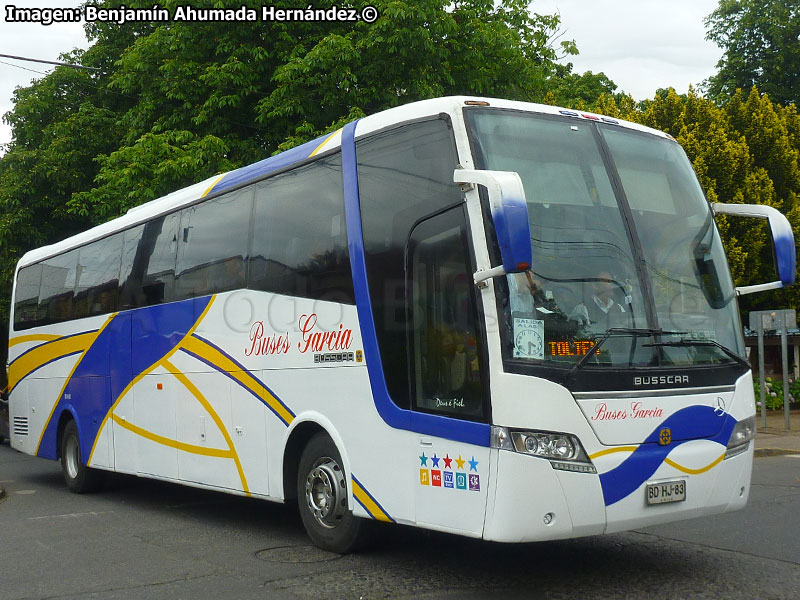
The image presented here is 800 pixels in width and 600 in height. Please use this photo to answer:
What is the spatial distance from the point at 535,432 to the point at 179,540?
451 centimetres

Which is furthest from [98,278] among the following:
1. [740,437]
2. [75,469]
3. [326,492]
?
[740,437]

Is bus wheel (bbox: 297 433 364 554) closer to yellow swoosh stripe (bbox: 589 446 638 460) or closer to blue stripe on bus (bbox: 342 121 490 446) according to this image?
blue stripe on bus (bbox: 342 121 490 446)

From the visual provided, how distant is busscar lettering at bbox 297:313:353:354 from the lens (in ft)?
25.8

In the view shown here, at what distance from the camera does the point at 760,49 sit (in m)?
38.2

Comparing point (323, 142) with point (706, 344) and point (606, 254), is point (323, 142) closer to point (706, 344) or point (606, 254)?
point (606, 254)

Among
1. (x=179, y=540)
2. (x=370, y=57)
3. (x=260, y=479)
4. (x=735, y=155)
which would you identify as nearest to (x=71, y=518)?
(x=179, y=540)

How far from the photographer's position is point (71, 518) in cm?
1098

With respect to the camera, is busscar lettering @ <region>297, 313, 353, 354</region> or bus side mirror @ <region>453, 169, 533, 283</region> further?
busscar lettering @ <region>297, 313, 353, 354</region>

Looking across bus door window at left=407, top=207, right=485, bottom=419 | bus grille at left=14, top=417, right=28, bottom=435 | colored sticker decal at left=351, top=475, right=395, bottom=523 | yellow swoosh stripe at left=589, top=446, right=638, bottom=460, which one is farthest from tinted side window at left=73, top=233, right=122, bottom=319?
yellow swoosh stripe at left=589, top=446, right=638, bottom=460

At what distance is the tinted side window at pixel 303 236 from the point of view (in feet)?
26.6

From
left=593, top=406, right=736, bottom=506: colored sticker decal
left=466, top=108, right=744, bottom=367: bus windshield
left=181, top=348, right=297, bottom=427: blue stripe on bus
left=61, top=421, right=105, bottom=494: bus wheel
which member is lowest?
left=61, top=421, right=105, bottom=494: bus wheel

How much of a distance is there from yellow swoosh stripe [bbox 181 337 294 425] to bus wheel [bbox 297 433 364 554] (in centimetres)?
48

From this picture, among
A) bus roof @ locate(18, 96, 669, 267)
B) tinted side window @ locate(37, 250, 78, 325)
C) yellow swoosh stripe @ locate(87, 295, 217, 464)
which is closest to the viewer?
bus roof @ locate(18, 96, 669, 267)

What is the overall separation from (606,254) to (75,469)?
9847mm
